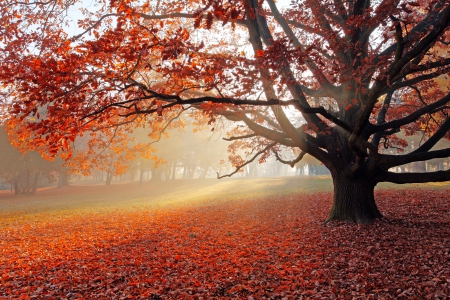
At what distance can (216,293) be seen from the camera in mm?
5012

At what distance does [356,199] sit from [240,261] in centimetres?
456

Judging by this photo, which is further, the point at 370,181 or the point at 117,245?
the point at 370,181

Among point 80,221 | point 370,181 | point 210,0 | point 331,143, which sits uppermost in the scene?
point 210,0

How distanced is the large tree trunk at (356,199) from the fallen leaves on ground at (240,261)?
1.29ft

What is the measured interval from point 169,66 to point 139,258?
443 centimetres

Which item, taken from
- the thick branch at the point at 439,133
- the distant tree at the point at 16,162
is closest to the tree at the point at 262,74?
the thick branch at the point at 439,133

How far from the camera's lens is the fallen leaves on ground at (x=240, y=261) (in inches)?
198

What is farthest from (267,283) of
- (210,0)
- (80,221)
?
(80,221)

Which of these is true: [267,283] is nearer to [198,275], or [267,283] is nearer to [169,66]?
[198,275]

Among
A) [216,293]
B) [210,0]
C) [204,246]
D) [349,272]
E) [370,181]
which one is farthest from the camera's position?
[370,181]

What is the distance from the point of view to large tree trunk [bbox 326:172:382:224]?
9109 millimetres

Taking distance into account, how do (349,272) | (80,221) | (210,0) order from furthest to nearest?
(80,221) → (349,272) → (210,0)

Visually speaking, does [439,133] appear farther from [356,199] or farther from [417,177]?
[356,199]

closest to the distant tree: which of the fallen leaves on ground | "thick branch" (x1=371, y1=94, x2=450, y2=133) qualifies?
the fallen leaves on ground
